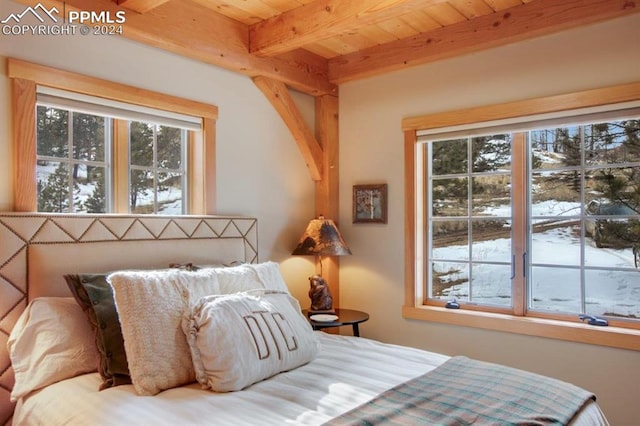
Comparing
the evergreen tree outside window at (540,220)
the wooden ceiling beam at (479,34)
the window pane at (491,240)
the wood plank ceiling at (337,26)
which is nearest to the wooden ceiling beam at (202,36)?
the wood plank ceiling at (337,26)

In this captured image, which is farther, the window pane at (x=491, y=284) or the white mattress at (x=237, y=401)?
the window pane at (x=491, y=284)

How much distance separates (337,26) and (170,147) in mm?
1210

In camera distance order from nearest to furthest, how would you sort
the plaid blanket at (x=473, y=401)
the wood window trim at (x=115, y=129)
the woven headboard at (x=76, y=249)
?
the plaid blanket at (x=473, y=401)
the woven headboard at (x=76, y=249)
the wood window trim at (x=115, y=129)

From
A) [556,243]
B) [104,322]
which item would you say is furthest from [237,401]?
[556,243]

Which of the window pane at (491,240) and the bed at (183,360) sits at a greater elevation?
the window pane at (491,240)

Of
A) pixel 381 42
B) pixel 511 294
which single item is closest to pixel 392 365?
pixel 511 294

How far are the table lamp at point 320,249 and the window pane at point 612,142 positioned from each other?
5.37 ft

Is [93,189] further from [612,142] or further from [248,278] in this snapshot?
[612,142]

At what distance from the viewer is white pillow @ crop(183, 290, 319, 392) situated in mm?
Result: 1606

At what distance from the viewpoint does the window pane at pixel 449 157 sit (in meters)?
2.98

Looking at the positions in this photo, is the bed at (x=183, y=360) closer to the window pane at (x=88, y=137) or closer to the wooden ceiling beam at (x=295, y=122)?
the window pane at (x=88, y=137)

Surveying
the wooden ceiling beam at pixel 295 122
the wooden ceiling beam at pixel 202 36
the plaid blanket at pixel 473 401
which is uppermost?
the wooden ceiling beam at pixel 202 36

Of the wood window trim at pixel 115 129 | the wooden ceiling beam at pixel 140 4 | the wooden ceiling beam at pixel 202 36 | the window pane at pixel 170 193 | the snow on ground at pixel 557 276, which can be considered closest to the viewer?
the wood window trim at pixel 115 129

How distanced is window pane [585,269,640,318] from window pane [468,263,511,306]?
1.45 feet
